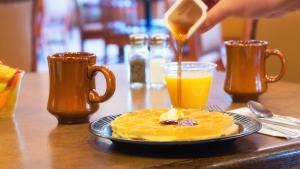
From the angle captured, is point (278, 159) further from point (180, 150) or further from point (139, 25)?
point (139, 25)

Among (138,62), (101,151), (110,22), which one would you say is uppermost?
(110,22)

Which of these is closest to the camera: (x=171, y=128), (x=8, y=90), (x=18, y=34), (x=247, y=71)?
(x=171, y=128)

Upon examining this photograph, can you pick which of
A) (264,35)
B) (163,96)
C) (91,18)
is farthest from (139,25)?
(163,96)

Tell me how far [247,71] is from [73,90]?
435mm

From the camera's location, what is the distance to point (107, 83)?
3.98 ft

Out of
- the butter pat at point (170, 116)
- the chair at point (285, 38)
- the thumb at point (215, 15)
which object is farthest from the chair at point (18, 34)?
the butter pat at point (170, 116)

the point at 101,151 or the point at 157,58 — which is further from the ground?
the point at 157,58

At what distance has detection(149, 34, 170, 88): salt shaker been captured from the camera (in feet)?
5.57

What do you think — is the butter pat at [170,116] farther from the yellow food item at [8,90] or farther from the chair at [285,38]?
the chair at [285,38]

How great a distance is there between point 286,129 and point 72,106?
0.42 metres

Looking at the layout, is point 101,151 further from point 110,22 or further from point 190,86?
point 110,22

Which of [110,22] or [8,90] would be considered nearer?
[8,90]

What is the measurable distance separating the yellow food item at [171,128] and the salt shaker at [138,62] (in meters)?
0.58

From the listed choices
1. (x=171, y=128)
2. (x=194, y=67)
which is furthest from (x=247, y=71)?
(x=171, y=128)
